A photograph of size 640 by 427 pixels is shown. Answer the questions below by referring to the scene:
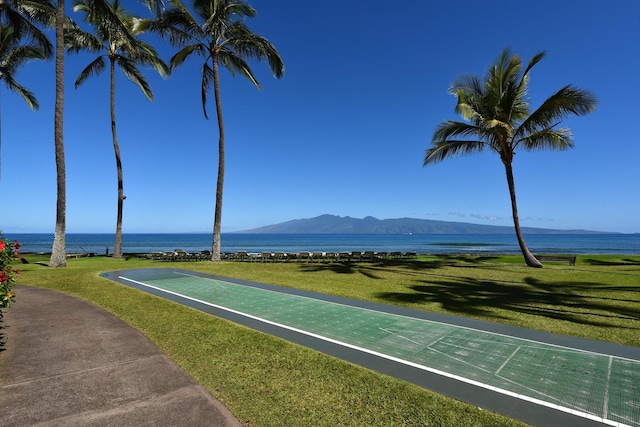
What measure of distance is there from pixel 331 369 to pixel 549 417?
2.34 m

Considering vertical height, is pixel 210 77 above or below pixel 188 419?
above

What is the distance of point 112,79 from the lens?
862 inches

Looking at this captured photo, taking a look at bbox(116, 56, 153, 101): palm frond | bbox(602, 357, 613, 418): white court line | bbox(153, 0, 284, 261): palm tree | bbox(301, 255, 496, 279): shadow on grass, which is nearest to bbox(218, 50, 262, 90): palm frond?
bbox(153, 0, 284, 261): palm tree

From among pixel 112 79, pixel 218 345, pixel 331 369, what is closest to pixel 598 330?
pixel 331 369

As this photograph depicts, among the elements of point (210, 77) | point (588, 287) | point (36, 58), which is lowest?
point (588, 287)

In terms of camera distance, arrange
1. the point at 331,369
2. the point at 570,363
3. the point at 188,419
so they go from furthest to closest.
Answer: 1. the point at 570,363
2. the point at 331,369
3. the point at 188,419

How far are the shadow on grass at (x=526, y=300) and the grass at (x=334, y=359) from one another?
0.03 m

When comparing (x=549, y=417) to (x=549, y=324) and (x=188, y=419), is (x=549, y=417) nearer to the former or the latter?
(x=188, y=419)

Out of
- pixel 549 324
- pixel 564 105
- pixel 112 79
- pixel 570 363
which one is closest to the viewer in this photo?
pixel 570 363

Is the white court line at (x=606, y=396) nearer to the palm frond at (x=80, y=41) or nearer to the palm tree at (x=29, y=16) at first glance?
the palm tree at (x=29, y=16)

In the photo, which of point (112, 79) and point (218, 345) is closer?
point (218, 345)

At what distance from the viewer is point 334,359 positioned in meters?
4.57

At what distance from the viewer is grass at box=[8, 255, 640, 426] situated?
10.7 feet

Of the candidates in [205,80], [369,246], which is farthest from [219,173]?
[369,246]
